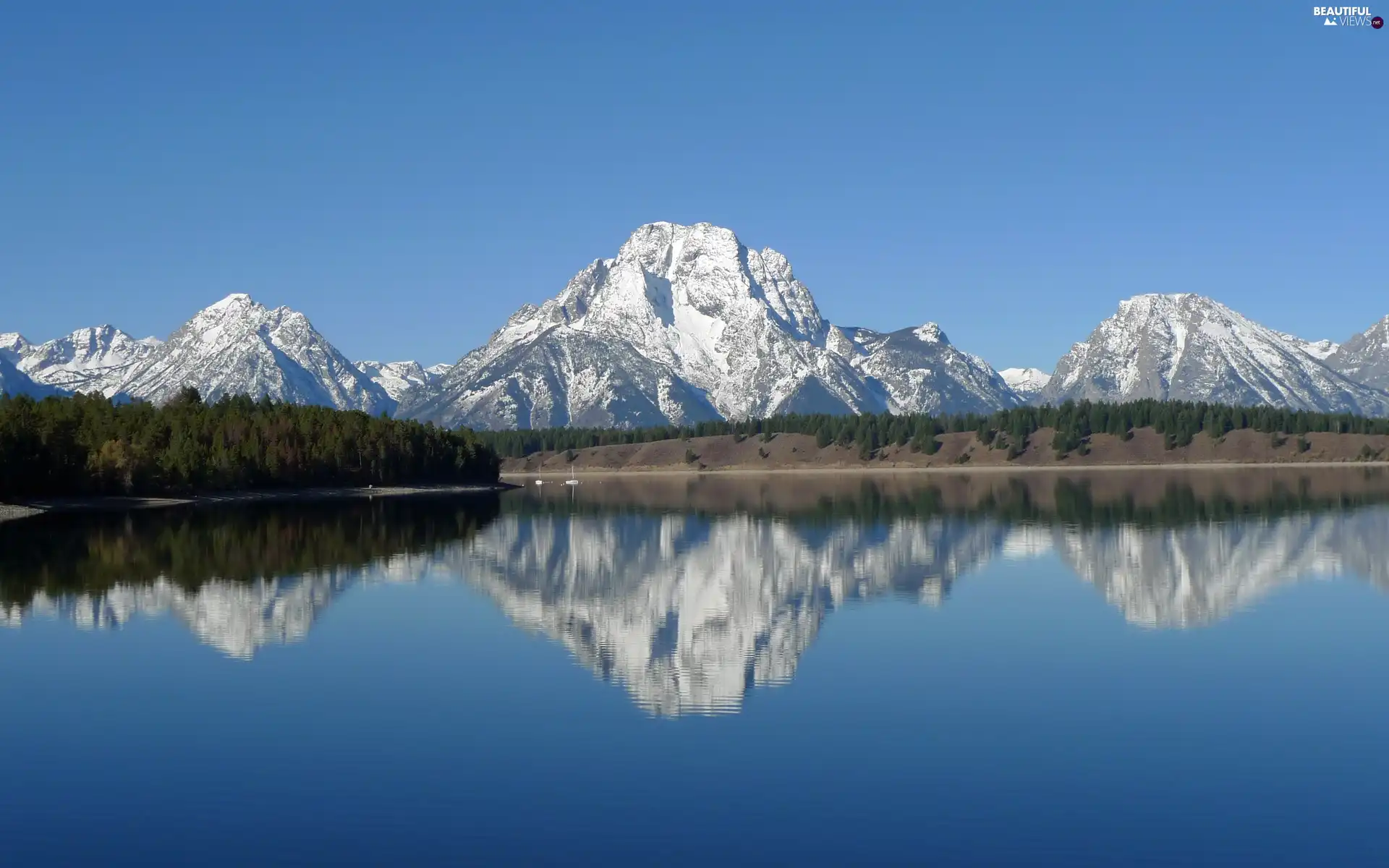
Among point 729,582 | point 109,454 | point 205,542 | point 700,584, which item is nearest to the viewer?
point 700,584

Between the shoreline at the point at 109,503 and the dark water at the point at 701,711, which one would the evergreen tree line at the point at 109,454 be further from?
the dark water at the point at 701,711

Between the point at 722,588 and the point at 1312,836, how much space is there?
4886 centimetres

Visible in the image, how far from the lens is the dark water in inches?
1148

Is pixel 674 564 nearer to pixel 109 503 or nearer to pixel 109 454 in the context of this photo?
pixel 109 503

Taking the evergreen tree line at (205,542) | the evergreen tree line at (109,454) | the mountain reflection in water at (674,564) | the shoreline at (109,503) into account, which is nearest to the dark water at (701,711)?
the mountain reflection in water at (674,564)

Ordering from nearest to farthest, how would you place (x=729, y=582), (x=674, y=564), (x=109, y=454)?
1. (x=729, y=582)
2. (x=674, y=564)
3. (x=109, y=454)

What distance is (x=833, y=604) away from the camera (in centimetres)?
6756

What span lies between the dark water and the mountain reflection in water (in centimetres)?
54

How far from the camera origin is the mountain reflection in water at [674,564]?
2301 inches

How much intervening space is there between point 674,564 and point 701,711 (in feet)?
167

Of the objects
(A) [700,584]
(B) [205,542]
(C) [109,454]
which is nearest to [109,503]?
(C) [109,454]

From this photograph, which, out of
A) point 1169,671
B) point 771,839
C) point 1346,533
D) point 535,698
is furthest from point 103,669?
point 1346,533

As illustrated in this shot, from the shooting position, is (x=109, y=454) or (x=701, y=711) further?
(x=109, y=454)

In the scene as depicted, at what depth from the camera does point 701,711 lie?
137ft
